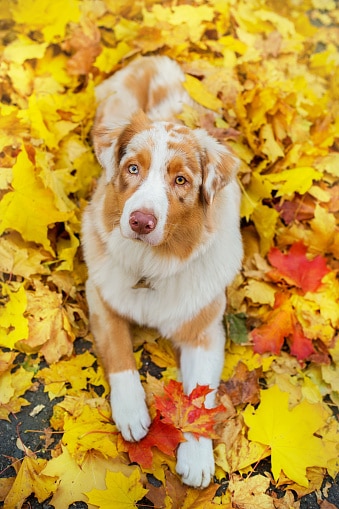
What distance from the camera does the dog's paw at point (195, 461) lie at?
10.00 feet

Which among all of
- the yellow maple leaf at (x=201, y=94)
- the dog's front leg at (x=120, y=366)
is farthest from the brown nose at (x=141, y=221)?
Answer: the yellow maple leaf at (x=201, y=94)

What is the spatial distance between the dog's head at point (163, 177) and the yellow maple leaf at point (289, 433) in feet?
3.41

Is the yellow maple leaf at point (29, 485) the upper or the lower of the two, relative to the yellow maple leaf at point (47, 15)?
lower

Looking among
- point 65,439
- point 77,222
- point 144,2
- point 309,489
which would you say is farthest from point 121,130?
point 144,2

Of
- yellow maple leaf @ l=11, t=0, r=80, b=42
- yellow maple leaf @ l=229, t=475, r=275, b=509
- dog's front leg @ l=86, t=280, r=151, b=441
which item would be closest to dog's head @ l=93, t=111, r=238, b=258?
dog's front leg @ l=86, t=280, r=151, b=441

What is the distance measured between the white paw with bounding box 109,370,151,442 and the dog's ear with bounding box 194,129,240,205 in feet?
3.86

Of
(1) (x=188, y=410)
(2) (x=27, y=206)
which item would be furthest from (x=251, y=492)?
(2) (x=27, y=206)

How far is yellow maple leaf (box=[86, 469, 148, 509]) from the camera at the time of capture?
2791 millimetres

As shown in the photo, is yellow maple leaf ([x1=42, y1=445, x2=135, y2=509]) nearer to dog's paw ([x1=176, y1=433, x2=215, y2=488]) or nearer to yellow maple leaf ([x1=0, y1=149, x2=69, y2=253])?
dog's paw ([x1=176, y1=433, x2=215, y2=488])

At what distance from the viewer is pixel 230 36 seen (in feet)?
16.5

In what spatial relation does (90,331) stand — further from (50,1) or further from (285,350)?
(50,1)

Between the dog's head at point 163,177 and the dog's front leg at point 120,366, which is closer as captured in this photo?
the dog's head at point 163,177

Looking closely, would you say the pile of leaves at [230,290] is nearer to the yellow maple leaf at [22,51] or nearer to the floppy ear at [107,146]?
the yellow maple leaf at [22,51]

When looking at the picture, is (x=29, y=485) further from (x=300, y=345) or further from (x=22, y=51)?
(x=22, y=51)
